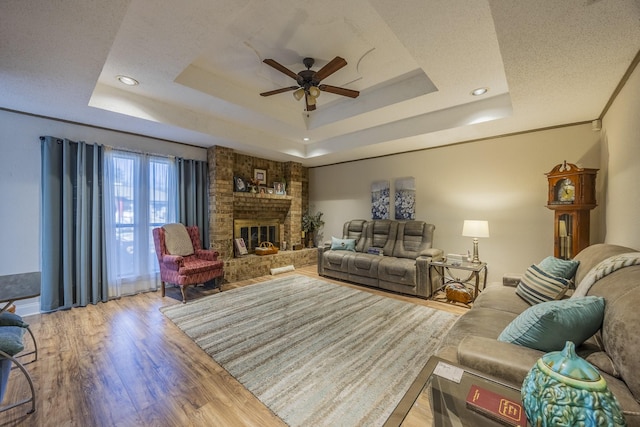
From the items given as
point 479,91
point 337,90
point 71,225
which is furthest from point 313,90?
point 71,225

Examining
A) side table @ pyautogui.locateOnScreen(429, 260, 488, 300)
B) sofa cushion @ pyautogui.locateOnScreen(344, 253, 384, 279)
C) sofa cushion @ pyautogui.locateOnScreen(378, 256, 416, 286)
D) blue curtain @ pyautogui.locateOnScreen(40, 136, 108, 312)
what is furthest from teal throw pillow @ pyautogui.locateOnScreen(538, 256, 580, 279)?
blue curtain @ pyautogui.locateOnScreen(40, 136, 108, 312)

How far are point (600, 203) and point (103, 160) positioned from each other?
633 centimetres

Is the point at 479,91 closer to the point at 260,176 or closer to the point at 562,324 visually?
the point at 562,324

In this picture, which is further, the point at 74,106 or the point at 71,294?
the point at 71,294

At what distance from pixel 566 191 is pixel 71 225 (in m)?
6.01

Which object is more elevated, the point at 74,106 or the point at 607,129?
the point at 74,106

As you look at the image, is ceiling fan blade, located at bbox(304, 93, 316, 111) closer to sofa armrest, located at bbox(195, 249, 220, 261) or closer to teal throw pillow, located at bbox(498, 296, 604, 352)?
teal throw pillow, located at bbox(498, 296, 604, 352)

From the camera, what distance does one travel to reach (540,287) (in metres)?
2.09

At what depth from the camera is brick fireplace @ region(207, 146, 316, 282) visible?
461cm

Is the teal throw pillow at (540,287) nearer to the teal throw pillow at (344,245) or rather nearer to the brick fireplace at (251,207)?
the teal throw pillow at (344,245)

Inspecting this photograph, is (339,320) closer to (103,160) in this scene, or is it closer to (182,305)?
(182,305)

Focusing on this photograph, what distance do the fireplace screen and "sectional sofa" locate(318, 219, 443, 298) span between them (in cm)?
144

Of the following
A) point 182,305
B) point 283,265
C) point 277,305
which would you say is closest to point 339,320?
point 277,305

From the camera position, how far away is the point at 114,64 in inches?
92.2
